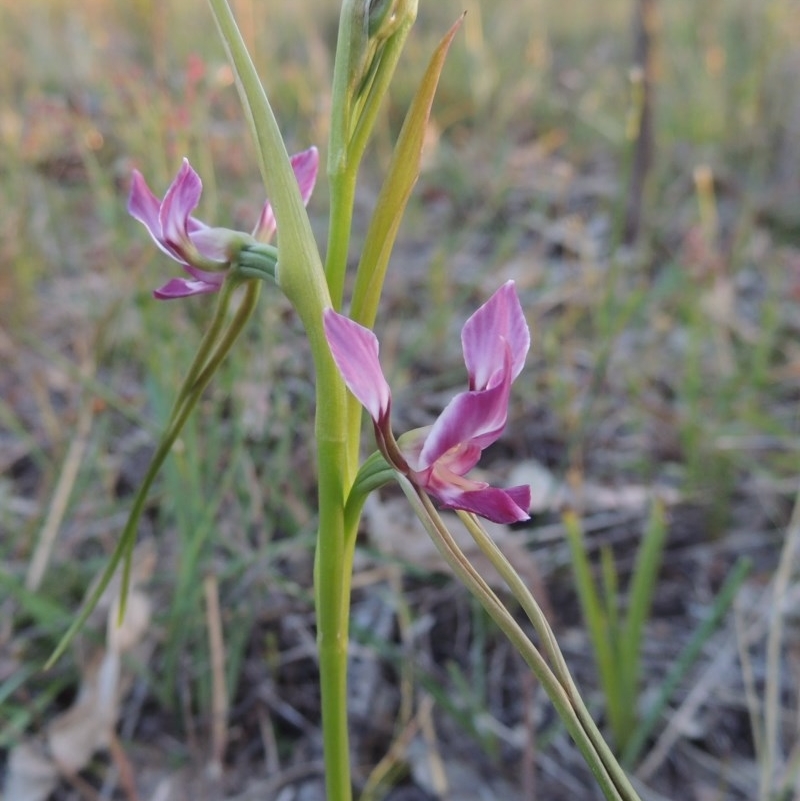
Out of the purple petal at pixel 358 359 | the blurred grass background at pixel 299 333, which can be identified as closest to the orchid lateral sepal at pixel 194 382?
the purple petal at pixel 358 359

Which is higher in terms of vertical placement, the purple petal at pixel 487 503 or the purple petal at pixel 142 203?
the purple petal at pixel 142 203

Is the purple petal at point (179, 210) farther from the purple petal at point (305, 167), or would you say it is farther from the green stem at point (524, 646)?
the green stem at point (524, 646)

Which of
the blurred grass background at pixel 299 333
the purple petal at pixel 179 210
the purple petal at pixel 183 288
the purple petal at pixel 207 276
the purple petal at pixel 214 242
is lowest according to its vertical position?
the blurred grass background at pixel 299 333

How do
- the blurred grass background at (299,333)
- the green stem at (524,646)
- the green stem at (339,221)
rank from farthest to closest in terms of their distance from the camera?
the blurred grass background at (299,333) → the green stem at (339,221) → the green stem at (524,646)

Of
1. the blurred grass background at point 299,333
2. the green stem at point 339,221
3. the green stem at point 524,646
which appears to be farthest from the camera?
the blurred grass background at point 299,333

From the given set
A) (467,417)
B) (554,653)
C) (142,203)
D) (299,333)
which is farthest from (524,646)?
(299,333)

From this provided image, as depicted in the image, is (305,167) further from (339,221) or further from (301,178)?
(339,221)
